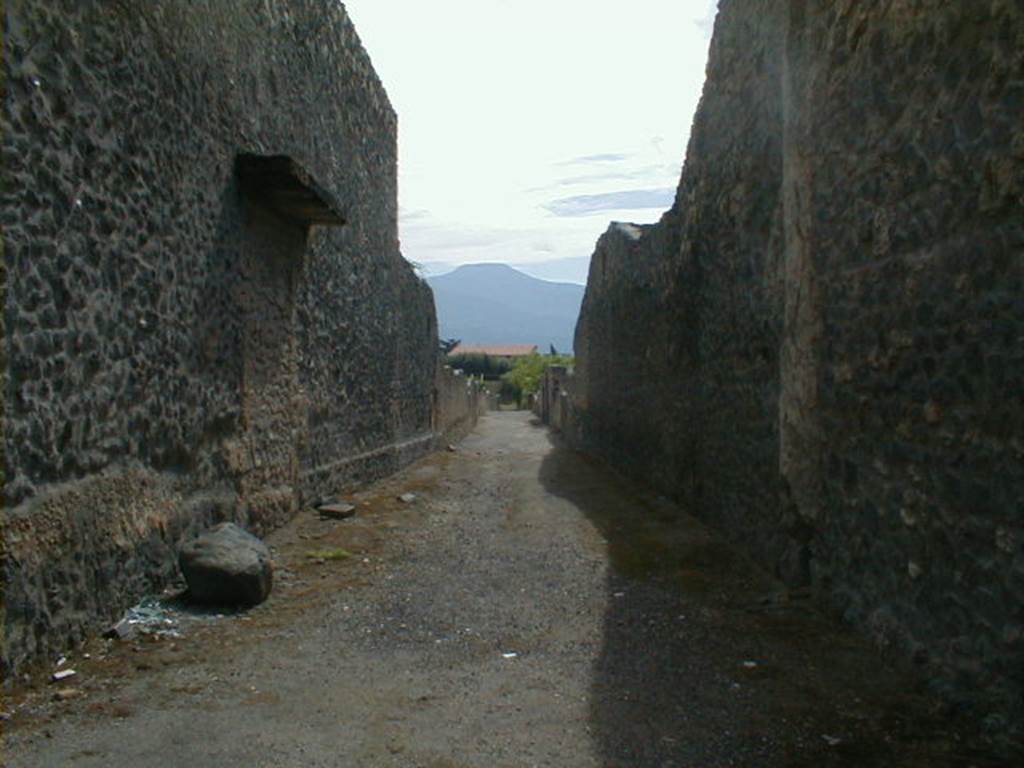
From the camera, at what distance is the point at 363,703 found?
345cm

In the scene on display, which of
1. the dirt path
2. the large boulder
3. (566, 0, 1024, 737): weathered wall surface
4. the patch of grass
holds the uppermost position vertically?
(566, 0, 1024, 737): weathered wall surface

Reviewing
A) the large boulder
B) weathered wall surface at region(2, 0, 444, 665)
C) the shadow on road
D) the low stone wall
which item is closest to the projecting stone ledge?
weathered wall surface at region(2, 0, 444, 665)

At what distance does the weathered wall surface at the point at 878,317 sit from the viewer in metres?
3.04

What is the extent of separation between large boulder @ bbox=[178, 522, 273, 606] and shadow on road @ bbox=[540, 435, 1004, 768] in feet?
6.82

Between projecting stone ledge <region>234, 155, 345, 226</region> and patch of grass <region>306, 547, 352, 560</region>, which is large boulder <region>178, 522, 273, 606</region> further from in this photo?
projecting stone ledge <region>234, 155, 345, 226</region>

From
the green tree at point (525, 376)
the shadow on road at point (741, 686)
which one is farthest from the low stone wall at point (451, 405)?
the green tree at point (525, 376)

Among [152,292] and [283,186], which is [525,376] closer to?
[283,186]

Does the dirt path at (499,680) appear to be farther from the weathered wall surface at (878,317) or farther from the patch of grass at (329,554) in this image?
the weathered wall surface at (878,317)

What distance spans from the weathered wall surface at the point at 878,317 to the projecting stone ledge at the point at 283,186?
3362mm

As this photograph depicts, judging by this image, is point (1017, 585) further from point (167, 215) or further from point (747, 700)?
point (167, 215)

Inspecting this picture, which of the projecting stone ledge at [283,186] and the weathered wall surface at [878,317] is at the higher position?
the projecting stone ledge at [283,186]

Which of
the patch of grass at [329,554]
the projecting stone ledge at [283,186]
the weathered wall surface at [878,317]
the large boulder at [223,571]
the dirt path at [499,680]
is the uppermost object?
the projecting stone ledge at [283,186]

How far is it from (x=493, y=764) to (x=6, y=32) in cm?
345

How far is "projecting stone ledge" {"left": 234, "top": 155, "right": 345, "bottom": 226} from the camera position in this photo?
6.16 m
